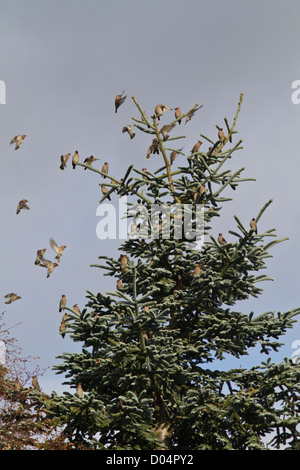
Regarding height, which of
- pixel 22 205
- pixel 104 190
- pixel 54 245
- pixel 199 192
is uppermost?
pixel 22 205

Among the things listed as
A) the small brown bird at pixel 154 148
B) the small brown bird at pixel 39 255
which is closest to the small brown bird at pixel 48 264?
the small brown bird at pixel 39 255

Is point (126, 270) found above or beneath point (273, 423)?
above

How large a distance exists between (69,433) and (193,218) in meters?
6.16

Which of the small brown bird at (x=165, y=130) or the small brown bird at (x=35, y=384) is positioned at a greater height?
the small brown bird at (x=165, y=130)

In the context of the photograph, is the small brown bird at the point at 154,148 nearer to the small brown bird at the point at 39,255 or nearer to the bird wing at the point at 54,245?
the bird wing at the point at 54,245

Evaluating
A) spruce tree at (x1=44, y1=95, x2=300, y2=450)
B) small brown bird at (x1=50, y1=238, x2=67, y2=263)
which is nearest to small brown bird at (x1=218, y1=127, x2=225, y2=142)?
spruce tree at (x1=44, y1=95, x2=300, y2=450)

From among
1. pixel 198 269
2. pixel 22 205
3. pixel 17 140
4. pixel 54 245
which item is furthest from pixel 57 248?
pixel 17 140

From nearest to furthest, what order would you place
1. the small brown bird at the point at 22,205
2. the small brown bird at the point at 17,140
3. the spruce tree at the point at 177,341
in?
the spruce tree at the point at 177,341, the small brown bird at the point at 22,205, the small brown bird at the point at 17,140

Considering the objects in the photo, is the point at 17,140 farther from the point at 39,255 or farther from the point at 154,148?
the point at 154,148

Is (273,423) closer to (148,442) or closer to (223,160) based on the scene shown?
(148,442)
